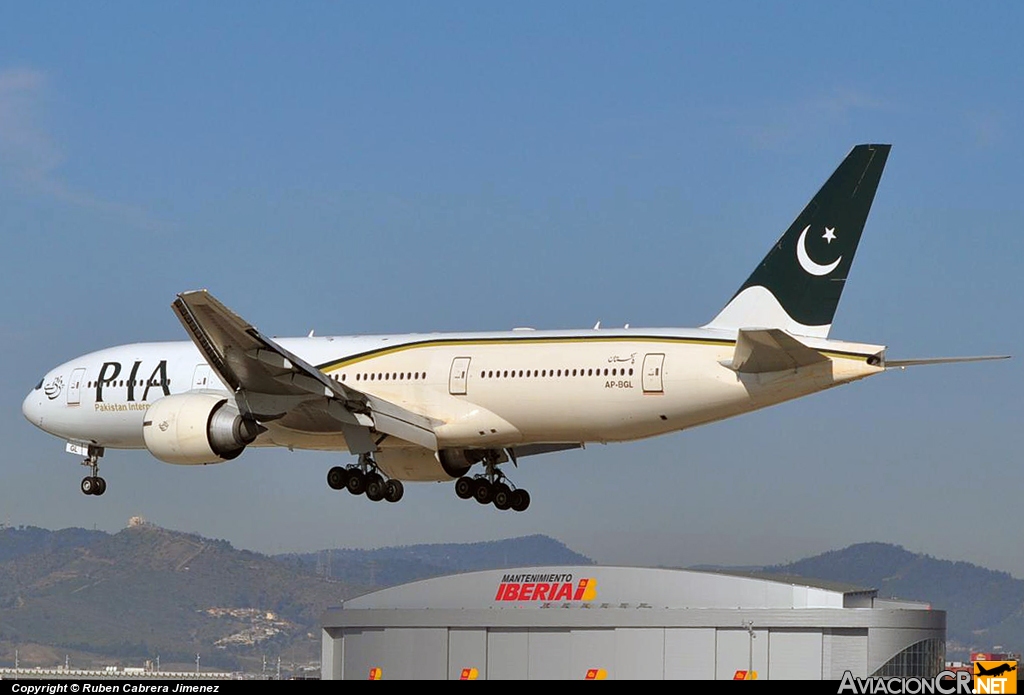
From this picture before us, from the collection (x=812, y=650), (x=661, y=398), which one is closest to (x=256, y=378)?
(x=661, y=398)

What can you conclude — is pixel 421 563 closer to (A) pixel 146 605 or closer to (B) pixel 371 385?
(A) pixel 146 605

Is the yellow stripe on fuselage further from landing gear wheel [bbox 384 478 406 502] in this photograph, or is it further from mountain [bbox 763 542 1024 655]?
mountain [bbox 763 542 1024 655]

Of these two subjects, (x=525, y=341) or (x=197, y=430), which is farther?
(x=197, y=430)

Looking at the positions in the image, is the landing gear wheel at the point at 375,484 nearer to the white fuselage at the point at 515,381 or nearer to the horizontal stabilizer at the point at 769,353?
the white fuselage at the point at 515,381

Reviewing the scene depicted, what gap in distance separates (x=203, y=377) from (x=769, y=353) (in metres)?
→ 14.4

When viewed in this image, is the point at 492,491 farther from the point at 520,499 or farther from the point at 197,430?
the point at 197,430

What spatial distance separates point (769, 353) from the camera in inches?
1391

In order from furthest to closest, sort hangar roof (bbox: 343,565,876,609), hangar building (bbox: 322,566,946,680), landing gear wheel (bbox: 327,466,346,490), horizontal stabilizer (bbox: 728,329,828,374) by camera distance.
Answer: hangar roof (bbox: 343,565,876,609) < hangar building (bbox: 322,566,946,680) < landing gear wheel (bbox: 327,466,346,490) < horizontal stabilizer (bbox: 728,329,828,374)

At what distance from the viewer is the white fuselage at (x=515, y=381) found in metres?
36.5

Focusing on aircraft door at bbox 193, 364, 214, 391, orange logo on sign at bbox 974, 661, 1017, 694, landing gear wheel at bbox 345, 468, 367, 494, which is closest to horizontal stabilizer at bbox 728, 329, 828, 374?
orange logo on sign at bbox 974, 661, 1017, 694

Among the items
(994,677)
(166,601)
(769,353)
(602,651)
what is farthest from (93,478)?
(166,601)

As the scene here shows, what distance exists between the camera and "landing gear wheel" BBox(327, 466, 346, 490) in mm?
41375

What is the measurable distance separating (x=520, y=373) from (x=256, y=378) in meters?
5.83

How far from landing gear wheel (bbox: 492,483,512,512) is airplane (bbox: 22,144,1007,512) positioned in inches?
1.3
